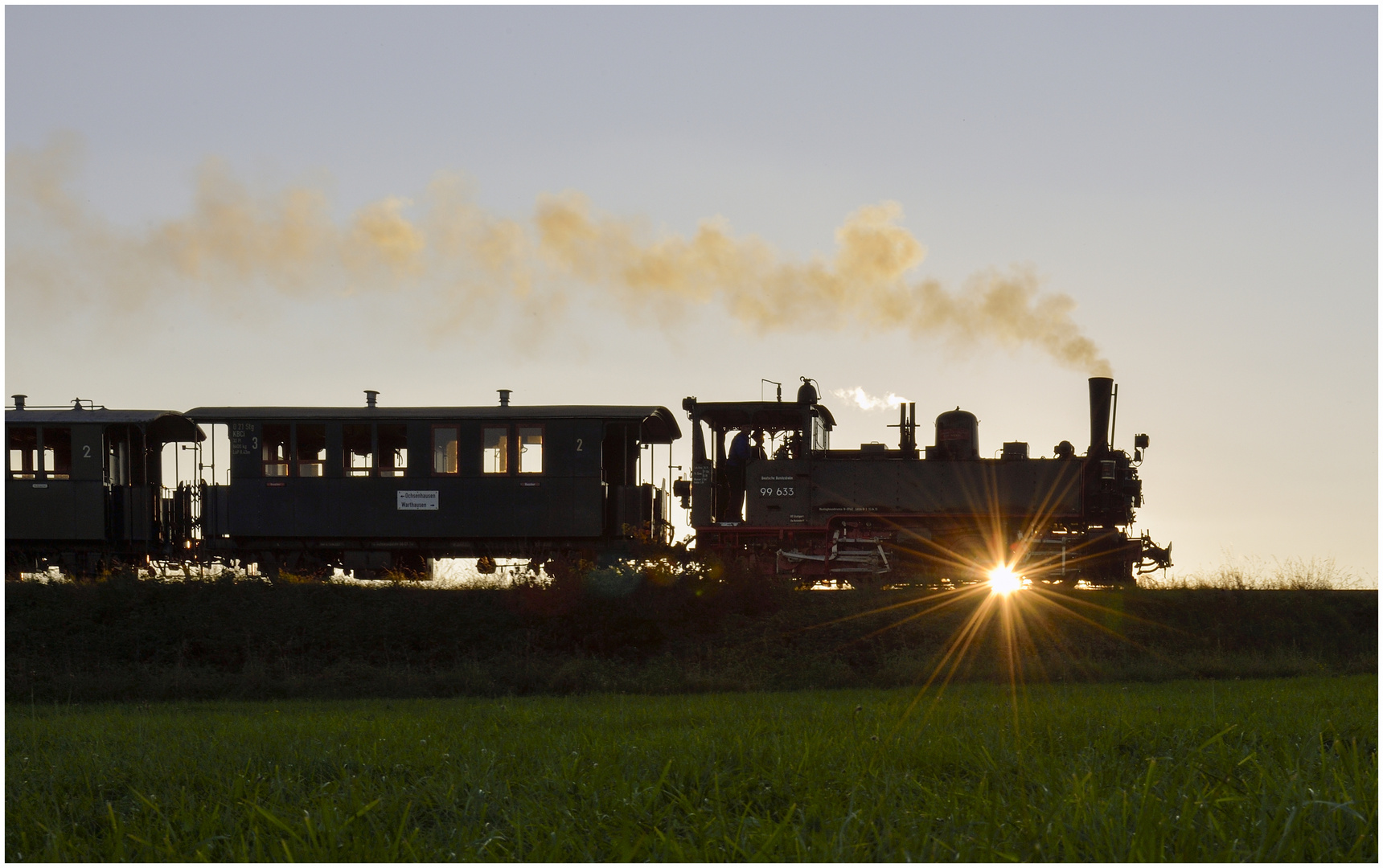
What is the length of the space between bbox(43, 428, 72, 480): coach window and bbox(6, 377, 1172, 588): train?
3 centimetres

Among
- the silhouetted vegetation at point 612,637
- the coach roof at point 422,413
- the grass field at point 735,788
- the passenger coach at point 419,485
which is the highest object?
the coach roof at point 422,413

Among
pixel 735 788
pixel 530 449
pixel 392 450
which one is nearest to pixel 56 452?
pixel 392 450

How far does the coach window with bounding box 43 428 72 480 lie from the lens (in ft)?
70.9

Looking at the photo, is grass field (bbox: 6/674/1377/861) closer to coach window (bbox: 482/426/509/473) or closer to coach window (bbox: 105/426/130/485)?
coach window (bbox: 482/426/509/473)

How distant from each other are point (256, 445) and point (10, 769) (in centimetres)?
1536

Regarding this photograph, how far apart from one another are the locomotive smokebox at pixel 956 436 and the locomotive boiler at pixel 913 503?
19 millimetres

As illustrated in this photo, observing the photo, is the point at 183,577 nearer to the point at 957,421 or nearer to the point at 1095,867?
the point at 957,421

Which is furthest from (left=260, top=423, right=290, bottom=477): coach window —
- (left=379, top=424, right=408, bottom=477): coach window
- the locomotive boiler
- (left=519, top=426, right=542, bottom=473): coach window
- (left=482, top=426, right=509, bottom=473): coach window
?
the locomotive boiler

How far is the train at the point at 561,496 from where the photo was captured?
19891 millimetres

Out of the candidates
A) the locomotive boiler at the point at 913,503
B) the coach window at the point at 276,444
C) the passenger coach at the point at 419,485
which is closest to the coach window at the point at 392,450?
the passenger coach at the point at 419,485

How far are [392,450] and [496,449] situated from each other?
189 centimetres

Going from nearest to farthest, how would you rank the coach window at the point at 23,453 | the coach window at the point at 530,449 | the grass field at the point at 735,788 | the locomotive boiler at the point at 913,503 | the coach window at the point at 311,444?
the grass field at the point at 735,788 < the locomotive boiler at the point at 913,503 < the coach window at the point at 530,449 < the coach window at the point at 311,444 < the coach window at the point at 23,453

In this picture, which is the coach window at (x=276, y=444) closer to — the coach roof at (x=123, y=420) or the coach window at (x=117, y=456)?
the coach roof at (x=123, y=420)

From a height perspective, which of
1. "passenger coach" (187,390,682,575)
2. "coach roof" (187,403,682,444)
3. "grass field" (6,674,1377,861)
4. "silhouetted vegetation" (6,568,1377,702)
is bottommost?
"silhouetted vegetation" (6,568,1377,702)
